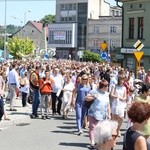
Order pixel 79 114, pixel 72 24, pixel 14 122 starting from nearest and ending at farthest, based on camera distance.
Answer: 1. pixel 79 114
2. pixel 14 122
3. pixel 72 24

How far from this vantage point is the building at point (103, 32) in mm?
109875

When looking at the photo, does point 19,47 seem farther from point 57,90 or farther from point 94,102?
point 94,102

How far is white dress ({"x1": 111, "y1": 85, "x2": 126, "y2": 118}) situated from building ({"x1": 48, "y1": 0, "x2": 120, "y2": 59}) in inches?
4046

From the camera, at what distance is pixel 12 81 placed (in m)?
18.6

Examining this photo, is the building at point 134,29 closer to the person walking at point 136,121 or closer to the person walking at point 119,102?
the person walking at point 119,102

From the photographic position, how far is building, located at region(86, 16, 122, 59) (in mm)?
109875

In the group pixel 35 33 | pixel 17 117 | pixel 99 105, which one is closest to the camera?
pixel 99 105

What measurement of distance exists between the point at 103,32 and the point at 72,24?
8304 millimetres

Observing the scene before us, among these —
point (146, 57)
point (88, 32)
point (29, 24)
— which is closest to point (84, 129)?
point (146, 57)

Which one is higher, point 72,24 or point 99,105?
point 72,24

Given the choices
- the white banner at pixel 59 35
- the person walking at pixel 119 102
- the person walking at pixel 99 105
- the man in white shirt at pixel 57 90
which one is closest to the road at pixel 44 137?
the person walking at pixel 119 102

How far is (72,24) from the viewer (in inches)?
4626

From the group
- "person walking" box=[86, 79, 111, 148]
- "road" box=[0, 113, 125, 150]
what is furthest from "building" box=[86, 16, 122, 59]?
"person walking" box=[86, 79, 111, 148]

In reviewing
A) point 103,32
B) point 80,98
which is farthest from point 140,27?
point 103,32
